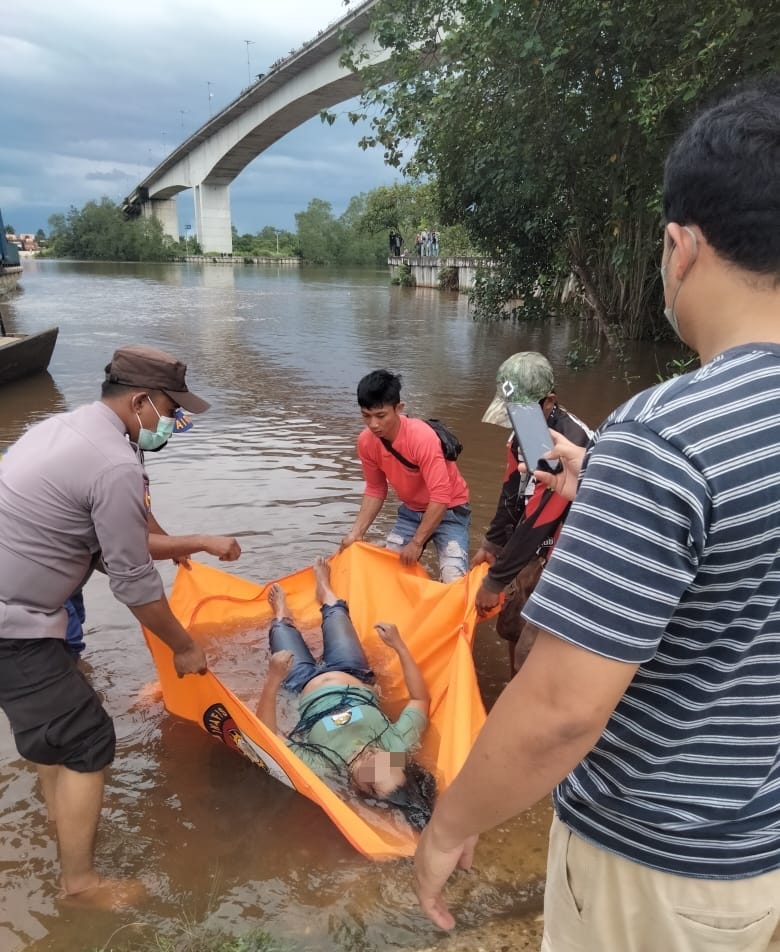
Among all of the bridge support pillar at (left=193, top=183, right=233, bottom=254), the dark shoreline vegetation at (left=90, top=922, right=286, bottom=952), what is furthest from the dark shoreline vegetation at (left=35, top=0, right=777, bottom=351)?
the bridge support pillar at (left=193, top=183, right=233, bottom=254)

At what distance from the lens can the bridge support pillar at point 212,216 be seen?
199 feet

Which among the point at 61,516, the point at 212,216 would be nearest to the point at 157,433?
the point at 61,516

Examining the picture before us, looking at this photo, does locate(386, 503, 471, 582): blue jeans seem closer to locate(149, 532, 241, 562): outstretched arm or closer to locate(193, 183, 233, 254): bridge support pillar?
locate(149, 532, 241, 562): outstretched arm

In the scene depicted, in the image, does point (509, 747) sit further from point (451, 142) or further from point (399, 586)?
point (451, 142)

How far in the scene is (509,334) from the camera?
684 inches

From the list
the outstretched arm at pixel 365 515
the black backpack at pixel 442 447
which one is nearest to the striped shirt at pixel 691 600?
the black backpack at pixel 442 447

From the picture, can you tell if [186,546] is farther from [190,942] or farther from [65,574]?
A: [190,942]

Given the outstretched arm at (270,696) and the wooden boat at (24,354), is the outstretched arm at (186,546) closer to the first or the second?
the outstretched arm at (270,696)

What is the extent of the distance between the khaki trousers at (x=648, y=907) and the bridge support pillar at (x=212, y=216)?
65576mm

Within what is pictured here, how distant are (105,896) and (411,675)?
1.56m

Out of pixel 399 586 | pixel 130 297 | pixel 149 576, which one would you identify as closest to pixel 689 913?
pixel 149 576

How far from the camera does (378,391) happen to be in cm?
387

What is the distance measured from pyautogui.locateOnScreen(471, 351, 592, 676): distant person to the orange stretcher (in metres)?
0.21

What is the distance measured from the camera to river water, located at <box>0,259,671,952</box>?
2.36m
